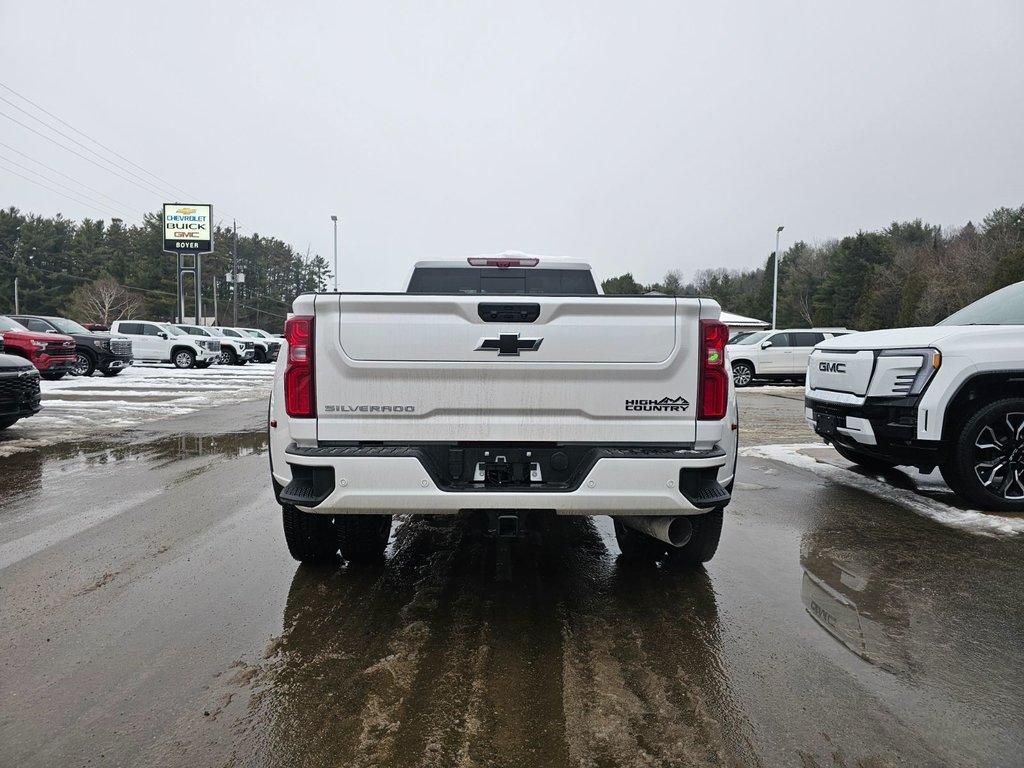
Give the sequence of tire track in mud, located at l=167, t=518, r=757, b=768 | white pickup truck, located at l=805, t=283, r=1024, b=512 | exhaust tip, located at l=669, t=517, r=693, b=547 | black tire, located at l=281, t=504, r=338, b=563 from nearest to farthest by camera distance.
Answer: tire track in mud, located at l=167, t=518, r=757, b=768 → exhaust tip, located at l=669, t=517, r=693, b=547 → black tire, located at l=281, t=504, r=338, b=563 → white pickup truck, located at l=805, t=283, r=1024, b=512

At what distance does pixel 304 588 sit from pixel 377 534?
1.72 feet

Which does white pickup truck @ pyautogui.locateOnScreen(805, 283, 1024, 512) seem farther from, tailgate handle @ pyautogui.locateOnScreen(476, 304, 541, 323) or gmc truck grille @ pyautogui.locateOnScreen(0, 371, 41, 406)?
gmc truck grille @ pyautogui.locateOnScreen(0, 371, 41, 406)

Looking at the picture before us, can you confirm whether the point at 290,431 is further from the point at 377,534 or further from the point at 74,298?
the point at 74,298

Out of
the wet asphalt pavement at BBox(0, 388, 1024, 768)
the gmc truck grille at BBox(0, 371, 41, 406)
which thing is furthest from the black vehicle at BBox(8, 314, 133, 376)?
the wet asphalt pavement at BBox(0, 388, 1024, 768)

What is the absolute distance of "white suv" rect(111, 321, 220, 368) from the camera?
83.8 ft

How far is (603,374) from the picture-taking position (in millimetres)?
3215

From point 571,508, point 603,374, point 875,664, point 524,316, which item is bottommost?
point 875,664

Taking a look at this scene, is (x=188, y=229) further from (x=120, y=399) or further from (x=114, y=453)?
(x=114, y=453)

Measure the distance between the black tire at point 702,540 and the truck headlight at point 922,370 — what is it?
2574 millimetres

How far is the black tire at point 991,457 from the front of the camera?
17.4 feet

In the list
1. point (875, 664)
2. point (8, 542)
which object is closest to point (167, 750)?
point (875, 664)

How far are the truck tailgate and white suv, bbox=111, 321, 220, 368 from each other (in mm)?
25192

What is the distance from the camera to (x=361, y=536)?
400 centimetres

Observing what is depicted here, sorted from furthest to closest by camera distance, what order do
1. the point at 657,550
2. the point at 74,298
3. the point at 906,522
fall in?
the point at 74,298 < the point at 906,522 < the point at 657,550
